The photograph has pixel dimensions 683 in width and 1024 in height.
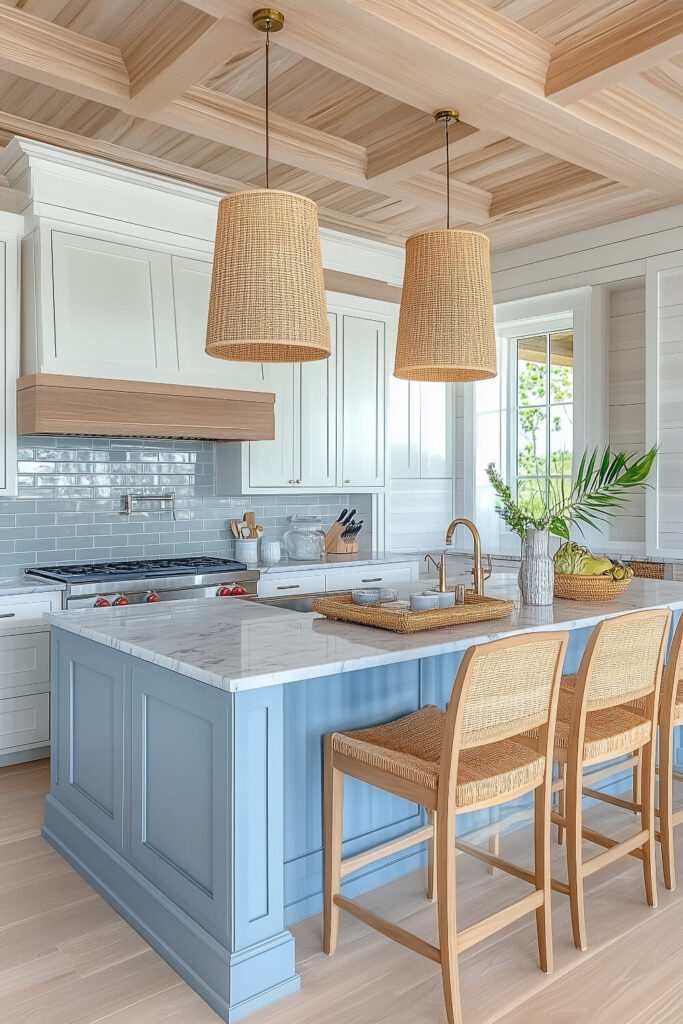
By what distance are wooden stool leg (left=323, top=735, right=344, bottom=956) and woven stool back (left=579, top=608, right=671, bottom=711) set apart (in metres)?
0.78

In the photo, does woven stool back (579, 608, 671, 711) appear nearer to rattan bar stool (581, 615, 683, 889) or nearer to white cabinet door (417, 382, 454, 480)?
rattan bar stool (581, 615, 683, 889)

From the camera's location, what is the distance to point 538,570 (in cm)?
300

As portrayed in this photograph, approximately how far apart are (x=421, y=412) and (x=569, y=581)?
9.57 feet

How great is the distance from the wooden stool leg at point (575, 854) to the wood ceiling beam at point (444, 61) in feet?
8.17

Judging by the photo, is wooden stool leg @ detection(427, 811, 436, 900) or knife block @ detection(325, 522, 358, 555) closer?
wooden stool leg @ detection(427, 811, 436, 900)

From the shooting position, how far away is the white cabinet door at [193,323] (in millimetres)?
4484

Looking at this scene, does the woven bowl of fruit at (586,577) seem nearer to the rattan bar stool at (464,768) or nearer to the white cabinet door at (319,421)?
the rattan bar stool at (464,768)

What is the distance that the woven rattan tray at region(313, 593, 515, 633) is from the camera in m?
2.49

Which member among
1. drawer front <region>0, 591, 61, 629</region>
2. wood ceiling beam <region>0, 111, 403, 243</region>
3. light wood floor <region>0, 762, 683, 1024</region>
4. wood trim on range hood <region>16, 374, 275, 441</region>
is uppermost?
wood ceiling beam <region>0, 111, 403, 243</region>

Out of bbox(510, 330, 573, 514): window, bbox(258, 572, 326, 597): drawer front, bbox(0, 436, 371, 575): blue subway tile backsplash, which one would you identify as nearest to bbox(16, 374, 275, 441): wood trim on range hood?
bbox(0, 436, 371, 575): blue subway tile backsplash

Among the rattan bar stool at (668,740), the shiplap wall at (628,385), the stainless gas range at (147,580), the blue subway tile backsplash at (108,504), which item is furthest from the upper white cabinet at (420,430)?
the rattan bar stool at (668,740)

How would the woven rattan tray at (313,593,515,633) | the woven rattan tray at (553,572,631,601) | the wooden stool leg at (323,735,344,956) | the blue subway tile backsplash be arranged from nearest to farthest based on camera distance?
the wooden stool leg at (323,735,344,956)
the woven rattan tray at (313,593,515,633)
the woven rattan tray at (553,572,631,601)
the blue subway tile backsplash

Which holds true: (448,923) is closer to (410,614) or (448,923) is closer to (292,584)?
(410,614)

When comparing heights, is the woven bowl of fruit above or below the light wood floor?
above
